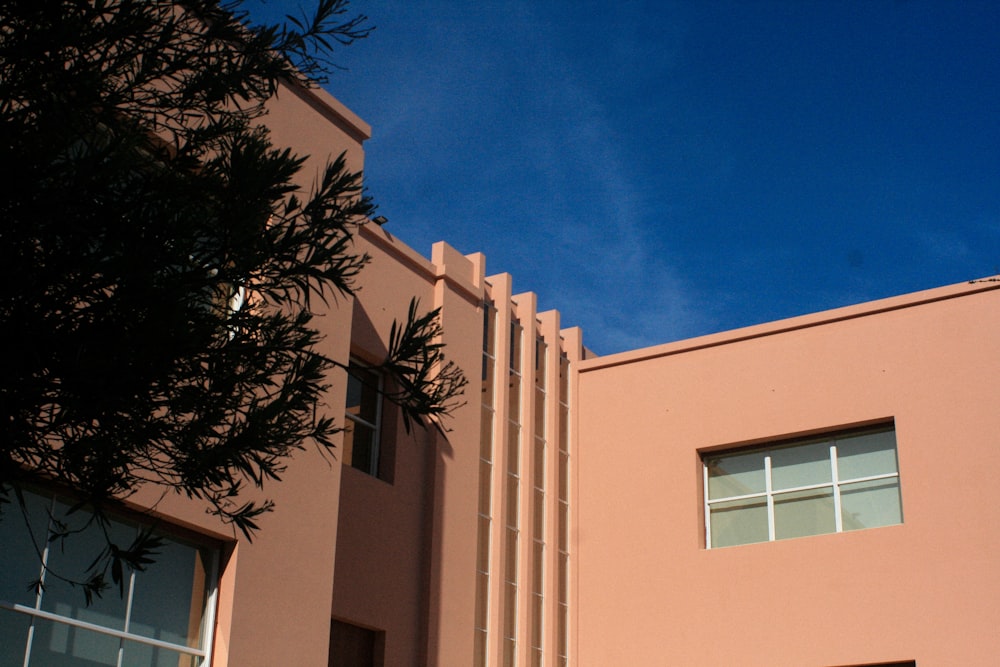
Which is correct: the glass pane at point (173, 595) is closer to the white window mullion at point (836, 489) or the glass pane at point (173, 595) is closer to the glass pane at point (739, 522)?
the glass pane at point (739, 522)

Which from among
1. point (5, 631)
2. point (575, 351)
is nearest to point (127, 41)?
point (5, 631)

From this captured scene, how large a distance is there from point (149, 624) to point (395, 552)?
4.01 meters

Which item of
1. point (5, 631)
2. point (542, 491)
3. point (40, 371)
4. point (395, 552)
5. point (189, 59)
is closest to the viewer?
point (40, 371)

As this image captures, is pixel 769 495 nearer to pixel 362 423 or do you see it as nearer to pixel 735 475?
pixel 735 475

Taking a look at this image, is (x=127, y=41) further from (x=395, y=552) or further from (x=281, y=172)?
(x=395, y=552)

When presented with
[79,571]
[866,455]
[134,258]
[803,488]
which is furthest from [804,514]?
[134,258]

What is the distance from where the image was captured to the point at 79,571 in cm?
781

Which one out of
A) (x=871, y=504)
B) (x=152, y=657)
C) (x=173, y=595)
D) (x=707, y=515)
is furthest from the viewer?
(x=707, y=515)

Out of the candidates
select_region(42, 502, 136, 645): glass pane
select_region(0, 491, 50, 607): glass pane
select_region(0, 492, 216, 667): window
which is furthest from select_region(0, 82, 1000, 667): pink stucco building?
select_region(0, 491, 50, 607): glass pane

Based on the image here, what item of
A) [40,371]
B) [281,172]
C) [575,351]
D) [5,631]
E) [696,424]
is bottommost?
[5,631]

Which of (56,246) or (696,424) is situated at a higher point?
(696,424)

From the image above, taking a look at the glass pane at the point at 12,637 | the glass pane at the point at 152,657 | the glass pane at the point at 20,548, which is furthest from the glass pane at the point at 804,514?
the glass pane at the point at 12,637

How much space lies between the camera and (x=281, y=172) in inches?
189

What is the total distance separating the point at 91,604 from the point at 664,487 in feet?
26.7
